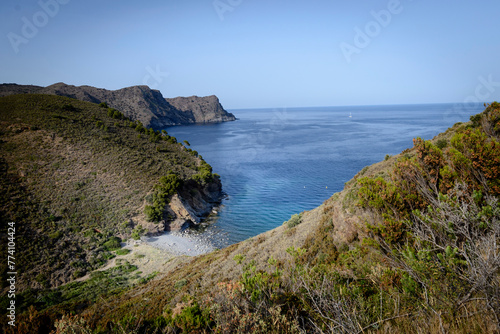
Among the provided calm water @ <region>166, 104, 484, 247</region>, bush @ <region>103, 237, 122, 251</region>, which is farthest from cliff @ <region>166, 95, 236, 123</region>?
bush @ <region>103, 237, 122, 251</region>

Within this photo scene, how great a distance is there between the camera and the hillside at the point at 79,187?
21.8 metres

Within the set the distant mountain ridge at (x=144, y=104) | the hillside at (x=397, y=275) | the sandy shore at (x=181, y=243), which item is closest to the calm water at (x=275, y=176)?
Answer: the sandy shore at (x=181, y=243)

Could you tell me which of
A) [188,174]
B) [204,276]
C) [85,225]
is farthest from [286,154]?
[204,276]

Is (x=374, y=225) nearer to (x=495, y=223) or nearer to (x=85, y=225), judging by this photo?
(x=495, y=223)

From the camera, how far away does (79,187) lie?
30.4 m

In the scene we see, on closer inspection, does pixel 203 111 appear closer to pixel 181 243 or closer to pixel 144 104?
pixel 144 104

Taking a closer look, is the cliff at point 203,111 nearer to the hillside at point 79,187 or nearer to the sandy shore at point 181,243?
the hillside at point 79,187

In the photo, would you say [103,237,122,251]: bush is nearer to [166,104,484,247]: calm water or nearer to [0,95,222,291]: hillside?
[0,95,222,291]: hillside

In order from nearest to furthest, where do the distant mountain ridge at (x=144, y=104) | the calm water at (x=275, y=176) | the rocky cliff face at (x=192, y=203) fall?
the rocky cliff face at (x=192, y=203)
the calm water at (x=275, y=176)
the distant mountain ridge at (x=144, y=104)

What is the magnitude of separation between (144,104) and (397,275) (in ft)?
519

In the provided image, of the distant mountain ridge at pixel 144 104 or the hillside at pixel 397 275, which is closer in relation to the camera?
the hillside at pixel 397 275

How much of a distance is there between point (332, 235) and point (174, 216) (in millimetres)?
22604

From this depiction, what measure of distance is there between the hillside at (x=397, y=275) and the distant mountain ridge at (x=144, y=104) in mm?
115855

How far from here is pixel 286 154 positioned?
65.2 m
